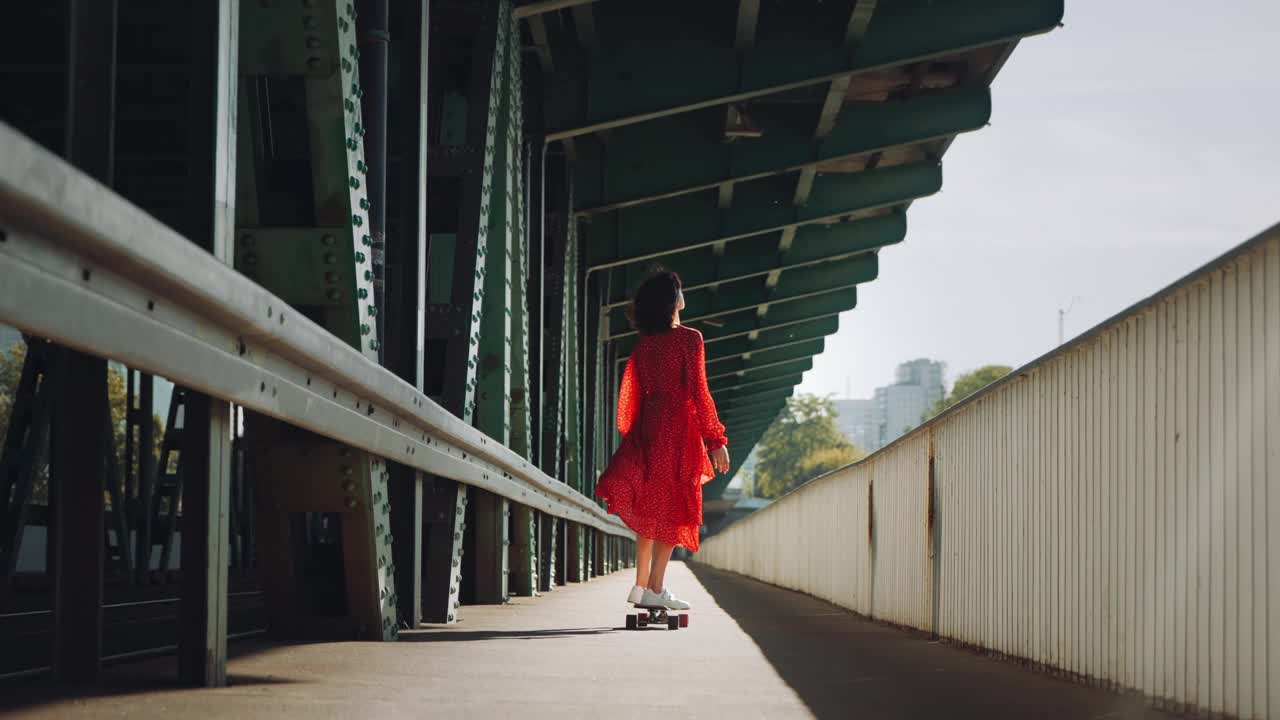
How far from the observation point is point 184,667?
11.6 feet

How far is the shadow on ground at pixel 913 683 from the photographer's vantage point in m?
4.13

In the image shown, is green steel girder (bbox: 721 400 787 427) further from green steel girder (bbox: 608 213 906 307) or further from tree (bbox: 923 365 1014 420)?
tree (bbox: 923 365 1014 420)

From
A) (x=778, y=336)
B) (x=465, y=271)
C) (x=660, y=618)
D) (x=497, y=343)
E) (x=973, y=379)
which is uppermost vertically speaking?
(x=973, y=379)

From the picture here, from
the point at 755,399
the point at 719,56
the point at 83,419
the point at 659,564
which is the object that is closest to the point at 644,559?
the point at 659,564

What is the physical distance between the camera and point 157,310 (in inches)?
111

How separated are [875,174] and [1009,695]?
18249mm

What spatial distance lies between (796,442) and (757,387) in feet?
409

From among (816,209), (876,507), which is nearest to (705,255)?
(816,209)

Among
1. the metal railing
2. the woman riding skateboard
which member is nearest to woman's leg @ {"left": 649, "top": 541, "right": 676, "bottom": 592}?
the woman riding skateboard

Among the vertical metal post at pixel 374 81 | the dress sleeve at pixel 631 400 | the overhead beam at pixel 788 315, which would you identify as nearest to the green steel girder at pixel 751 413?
the overhead beam at pixel 788 315

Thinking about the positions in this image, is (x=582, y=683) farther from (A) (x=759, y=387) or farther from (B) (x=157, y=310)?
(A) (x=759, y=387)

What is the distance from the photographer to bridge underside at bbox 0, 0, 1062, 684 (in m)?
3.23

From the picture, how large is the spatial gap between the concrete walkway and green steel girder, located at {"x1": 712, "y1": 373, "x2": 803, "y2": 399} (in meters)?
42.1

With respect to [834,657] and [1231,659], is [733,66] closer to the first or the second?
[834,657]
